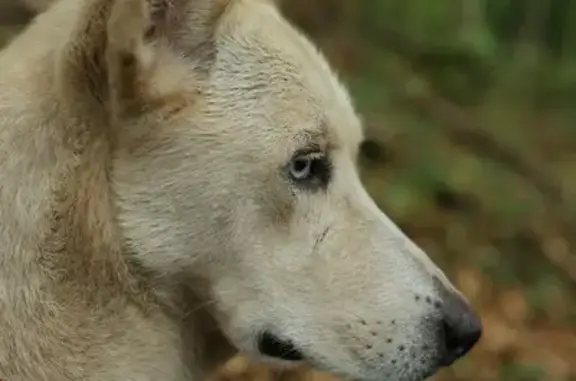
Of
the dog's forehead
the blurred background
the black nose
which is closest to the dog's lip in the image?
the black nose

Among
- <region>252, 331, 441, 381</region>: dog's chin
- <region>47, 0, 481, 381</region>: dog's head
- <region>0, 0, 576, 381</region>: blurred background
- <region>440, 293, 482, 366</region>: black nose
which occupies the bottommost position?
<region>0, 0, 576, 381</region>: blurred background

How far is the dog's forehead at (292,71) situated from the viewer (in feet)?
9.02

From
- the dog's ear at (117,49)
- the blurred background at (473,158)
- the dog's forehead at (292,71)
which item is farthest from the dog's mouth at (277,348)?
the blurred background at (473,158)

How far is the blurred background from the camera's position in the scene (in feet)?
21.3

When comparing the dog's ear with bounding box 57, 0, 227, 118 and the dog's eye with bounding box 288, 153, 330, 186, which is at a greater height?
the dog's ear with bounding box 57, 0, 227, 118

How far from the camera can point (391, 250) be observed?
112 inches

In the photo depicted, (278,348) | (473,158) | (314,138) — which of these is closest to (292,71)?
(314,138)

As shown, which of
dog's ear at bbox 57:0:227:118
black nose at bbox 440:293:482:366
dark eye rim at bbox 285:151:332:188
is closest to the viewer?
dog's ear at bbox 57:0:227:118

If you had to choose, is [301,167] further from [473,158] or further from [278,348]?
[473,158]

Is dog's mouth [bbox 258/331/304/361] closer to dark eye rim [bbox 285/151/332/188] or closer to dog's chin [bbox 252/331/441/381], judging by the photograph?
dog's chin [bbox 252/331/441/381]

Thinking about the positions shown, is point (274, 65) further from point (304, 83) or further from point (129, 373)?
point (129, 373)

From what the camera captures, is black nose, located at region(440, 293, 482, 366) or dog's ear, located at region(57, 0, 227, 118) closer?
dog's ear, located at region(57, 0, 227, 118)

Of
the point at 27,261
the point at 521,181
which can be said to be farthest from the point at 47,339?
the point at 521,181

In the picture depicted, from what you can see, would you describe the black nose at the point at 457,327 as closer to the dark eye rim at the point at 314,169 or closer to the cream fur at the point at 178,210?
the cream fur at the point at 178,210
